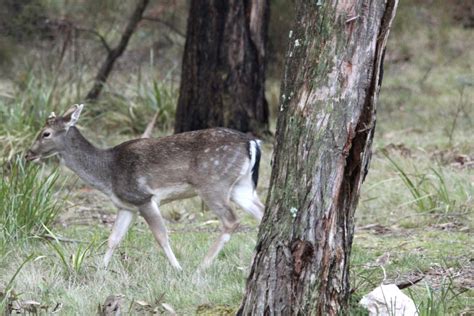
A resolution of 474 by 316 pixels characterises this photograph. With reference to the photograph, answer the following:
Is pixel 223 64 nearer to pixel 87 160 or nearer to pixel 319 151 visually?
pixel 87 160

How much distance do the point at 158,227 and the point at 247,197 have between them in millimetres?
912

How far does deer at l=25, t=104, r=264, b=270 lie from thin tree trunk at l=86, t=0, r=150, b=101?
5.28 meters

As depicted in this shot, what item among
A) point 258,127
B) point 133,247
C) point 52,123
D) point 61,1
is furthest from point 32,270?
point 61,1

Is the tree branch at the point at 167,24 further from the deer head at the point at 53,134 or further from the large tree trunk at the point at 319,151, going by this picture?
the large tree trunk at the point at 319,151

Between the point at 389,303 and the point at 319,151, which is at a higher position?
the point at 319,151

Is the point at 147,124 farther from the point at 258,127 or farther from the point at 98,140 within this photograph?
the point at 258,127

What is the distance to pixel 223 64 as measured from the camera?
12.2m

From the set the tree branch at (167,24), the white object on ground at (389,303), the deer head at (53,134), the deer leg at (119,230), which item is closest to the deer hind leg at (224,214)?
the deer leg at (119,230)

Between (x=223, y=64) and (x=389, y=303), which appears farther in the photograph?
(x=223, y=64)

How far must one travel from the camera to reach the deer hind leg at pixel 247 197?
8.58 m

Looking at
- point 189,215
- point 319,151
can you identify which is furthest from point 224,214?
point 319,151

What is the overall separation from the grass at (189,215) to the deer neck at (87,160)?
11.3 inches

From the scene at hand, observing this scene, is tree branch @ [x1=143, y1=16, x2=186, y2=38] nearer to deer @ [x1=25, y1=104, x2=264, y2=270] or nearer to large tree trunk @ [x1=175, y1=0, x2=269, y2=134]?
large tree trunk @ [x1=175, y1=0, x2=269, y2=134]

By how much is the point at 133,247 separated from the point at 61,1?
7857 mm
